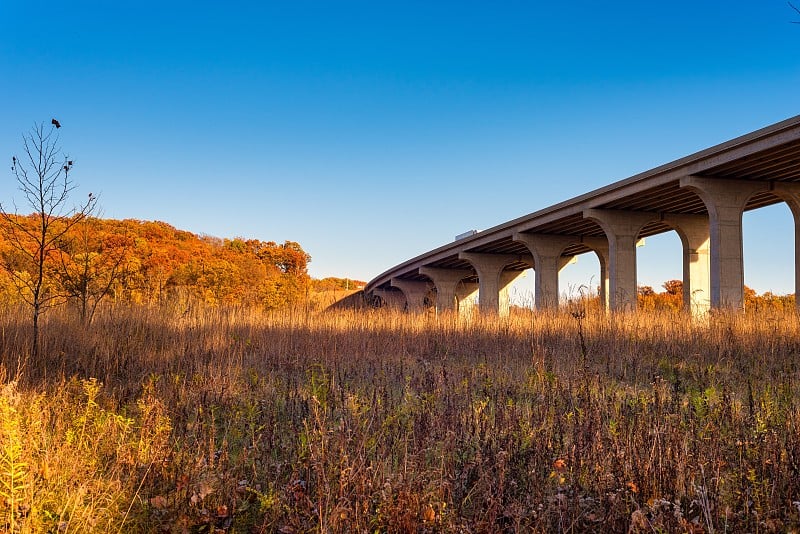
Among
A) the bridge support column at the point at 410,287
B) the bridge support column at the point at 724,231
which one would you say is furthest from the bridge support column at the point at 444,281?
the bridge support column at the point at 724,231

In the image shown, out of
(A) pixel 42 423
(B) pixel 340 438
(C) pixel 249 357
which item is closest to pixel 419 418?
(B) pixel 340 438

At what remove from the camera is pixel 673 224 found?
27656 mm

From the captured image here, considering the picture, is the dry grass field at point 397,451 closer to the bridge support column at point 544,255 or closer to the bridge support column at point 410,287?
the bridge support column at point 544,255

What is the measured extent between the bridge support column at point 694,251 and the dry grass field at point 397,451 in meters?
19.4

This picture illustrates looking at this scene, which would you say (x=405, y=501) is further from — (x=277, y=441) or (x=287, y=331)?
(x=287, y=331)

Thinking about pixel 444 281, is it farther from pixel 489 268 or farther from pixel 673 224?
pixel 673 224

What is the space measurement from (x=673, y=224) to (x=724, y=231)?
24.0 feet

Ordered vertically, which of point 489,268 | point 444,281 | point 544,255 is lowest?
point 444,281

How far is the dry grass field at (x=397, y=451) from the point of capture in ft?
9.95

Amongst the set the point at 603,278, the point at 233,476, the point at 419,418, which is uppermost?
the point at 603,278

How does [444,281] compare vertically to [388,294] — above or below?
above

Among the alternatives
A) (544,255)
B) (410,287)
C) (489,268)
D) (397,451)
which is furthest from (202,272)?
(410,287)

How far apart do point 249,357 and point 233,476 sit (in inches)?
201

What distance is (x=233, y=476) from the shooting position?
390 centimetres
